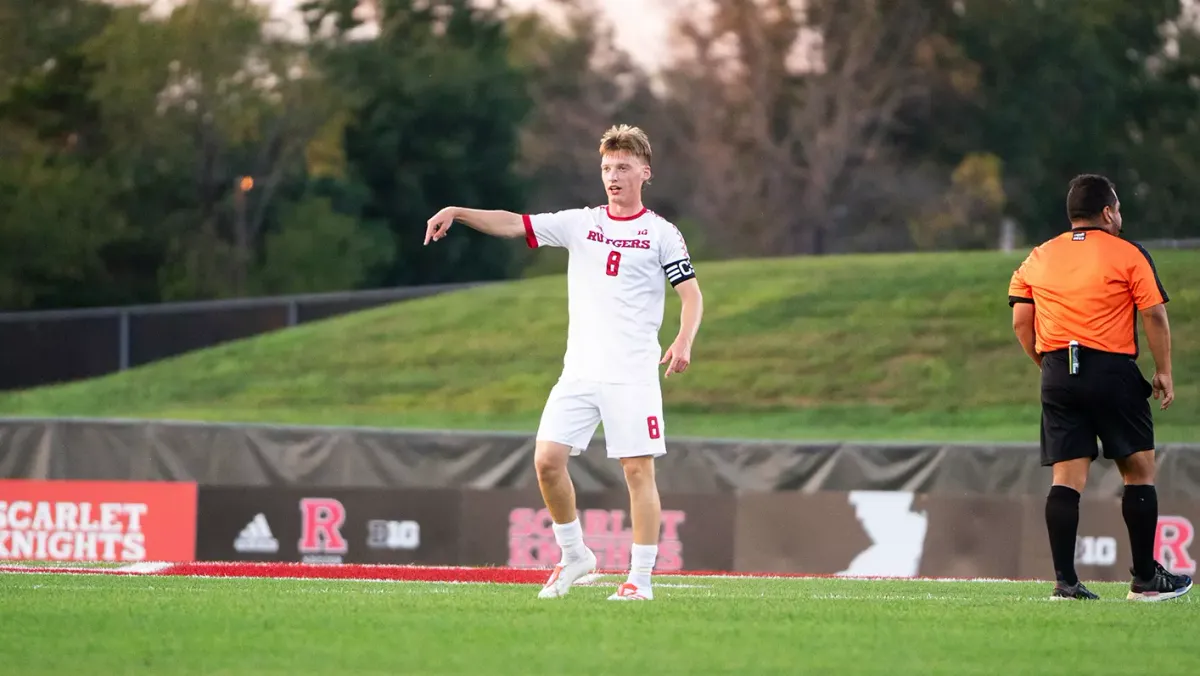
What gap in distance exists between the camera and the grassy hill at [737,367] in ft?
92.5

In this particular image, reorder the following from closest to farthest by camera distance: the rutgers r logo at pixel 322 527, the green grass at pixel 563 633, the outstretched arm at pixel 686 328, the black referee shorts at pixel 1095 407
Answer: the green grass at pixel 563 633, the outstretched arm at pixel 686 328, the black referee shorts at pixel 1095 407, the rutgers r logo at pixel 322 527

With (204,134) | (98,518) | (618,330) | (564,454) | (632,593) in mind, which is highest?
(204,134)

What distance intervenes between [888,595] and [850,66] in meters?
52.5

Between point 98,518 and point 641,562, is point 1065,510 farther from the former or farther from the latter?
point 98,518

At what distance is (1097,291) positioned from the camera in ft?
28.0

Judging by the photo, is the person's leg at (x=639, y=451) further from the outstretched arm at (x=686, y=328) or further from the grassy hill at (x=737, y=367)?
the grassy hill at (x=737, y=367)

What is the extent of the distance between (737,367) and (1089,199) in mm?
21810

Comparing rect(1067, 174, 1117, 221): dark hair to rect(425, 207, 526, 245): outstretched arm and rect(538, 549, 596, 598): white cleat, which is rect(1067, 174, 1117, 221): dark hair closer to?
rect(425, 207, 526, 245): outstretched arm

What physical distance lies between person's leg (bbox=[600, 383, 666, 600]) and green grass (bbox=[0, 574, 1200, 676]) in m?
0.17

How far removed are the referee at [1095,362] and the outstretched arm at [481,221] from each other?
2.40 m

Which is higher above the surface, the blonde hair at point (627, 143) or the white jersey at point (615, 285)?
the blonde hair at point (627, 143)

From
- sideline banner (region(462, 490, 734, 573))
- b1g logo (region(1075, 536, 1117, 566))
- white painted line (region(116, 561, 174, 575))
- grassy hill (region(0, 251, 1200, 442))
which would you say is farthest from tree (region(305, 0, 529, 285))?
white painted line (region(116, 561, 174, 575))

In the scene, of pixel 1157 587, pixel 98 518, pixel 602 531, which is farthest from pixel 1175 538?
pixel 98 518

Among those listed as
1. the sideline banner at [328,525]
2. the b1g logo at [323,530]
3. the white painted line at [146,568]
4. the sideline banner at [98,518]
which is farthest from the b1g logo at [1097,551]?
the white painted line at [146,568]
